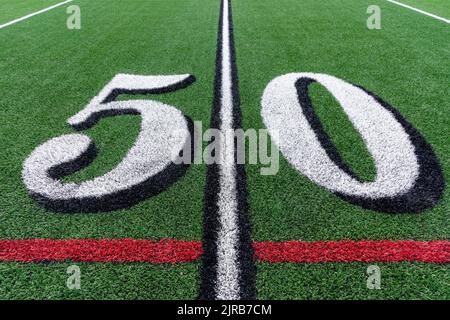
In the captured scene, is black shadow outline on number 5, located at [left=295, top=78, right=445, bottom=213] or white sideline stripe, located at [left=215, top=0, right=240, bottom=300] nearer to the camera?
white sideline stripe, located at [left=215, top=0, right=240, bottom=300]

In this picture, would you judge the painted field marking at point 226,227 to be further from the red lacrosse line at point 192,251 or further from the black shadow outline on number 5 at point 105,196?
the black shadow outline on number 5 at point 105,196

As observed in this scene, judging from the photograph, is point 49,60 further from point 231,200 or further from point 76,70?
point 231,200

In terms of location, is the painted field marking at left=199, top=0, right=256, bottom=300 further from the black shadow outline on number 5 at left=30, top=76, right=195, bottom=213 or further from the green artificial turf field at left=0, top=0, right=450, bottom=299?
the black shadow outline on number 5 at left=30, top=76, right=195, bottom=213

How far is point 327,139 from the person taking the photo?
3227mm

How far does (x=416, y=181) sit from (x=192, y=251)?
1529 mm

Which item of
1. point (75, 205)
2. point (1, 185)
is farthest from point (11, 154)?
point (75, 205)

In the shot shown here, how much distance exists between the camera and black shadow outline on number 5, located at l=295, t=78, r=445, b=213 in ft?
8.12

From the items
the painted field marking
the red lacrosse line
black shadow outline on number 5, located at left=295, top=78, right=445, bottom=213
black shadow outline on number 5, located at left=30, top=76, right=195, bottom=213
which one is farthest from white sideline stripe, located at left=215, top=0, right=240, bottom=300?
black shadow outline on number 5, located at left=295, top=78, right=445, bottom=213

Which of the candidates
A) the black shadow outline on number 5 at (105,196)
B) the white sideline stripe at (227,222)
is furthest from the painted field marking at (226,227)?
the black shadow outline on number 5 at (105,196)

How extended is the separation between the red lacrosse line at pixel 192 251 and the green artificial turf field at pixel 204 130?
26 millimetres

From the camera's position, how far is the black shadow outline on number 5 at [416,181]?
2.47 meters

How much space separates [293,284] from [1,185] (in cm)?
197

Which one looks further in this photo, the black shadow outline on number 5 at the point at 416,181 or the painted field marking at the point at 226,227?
the black shadow outline on number 5 at the point at 416,181

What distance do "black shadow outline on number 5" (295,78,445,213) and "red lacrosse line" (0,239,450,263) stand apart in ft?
1.02
